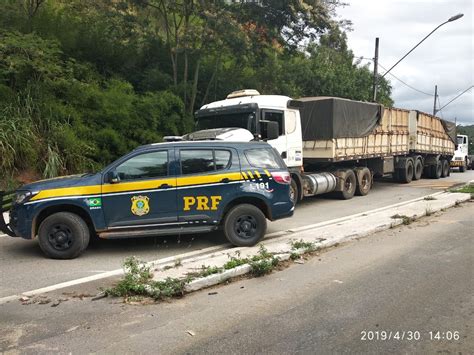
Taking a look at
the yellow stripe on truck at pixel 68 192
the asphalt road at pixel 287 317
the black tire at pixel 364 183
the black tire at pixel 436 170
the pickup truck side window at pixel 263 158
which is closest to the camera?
the asphalt road at pixel 287 317

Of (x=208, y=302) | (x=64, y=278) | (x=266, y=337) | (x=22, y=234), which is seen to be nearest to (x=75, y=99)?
(x=22, y=234)

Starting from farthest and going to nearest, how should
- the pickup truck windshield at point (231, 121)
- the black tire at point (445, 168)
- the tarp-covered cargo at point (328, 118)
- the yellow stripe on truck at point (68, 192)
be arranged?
the black tire at point (445, 168)
the tarp-covered cargo at point (328, 118)
the pickup truck windshield at point (231, 121)
the yellow stripe on truck at point (68, 192)

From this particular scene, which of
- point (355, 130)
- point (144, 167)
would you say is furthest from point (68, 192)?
point (355, 130)

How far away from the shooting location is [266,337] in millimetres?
4238

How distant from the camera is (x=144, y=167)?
7285 mm

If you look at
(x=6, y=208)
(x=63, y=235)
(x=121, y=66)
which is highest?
(x=121, y=66)

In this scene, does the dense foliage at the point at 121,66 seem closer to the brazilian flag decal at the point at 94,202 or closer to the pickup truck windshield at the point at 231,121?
the pickup truck windshield at the point at 231,121

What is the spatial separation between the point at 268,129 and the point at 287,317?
22.2ft

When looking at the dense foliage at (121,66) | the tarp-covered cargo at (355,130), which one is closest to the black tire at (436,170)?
the tarp-covered cargo at (355,130)

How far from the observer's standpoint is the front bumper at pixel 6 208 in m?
7.09

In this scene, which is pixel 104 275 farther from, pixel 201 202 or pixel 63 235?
pixel 201 202

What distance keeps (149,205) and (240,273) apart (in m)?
1.92

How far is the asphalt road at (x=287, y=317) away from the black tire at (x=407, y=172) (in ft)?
44.0

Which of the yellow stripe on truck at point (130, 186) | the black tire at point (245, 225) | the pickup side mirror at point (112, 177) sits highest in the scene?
the pickup side mirror at point (112, 177)
